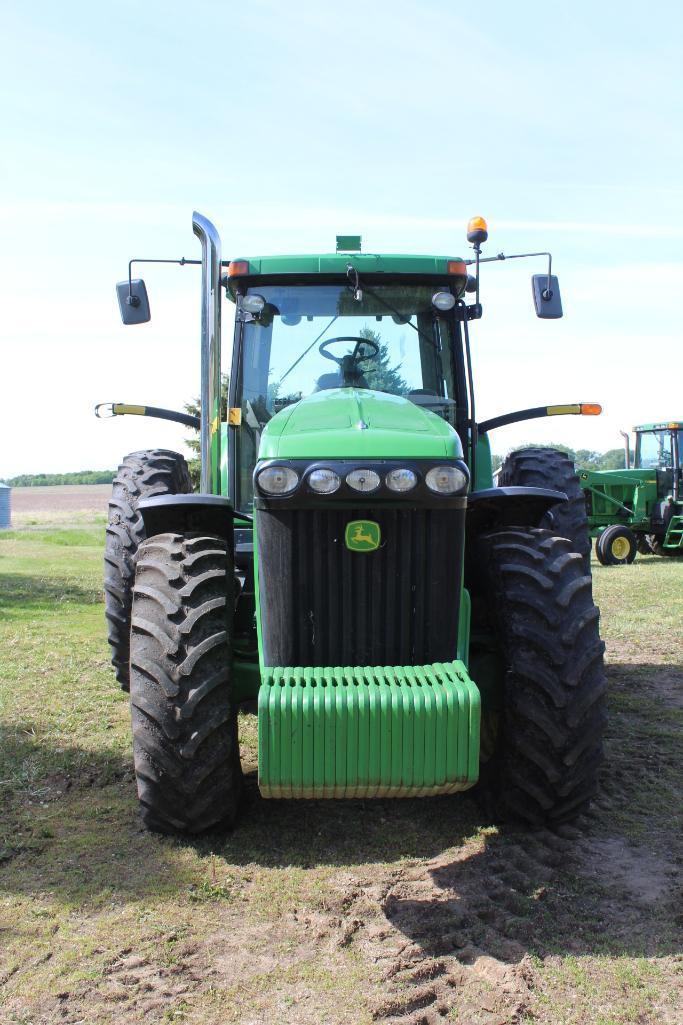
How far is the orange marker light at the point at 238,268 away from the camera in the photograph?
4.92 meters

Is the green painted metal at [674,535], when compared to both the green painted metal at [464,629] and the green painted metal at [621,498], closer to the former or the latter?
the green painted metal at [621,498]

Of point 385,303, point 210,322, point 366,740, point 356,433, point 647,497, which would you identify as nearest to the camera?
point 366,740

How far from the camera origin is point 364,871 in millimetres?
3512

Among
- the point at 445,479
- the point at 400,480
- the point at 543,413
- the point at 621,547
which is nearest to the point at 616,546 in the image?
the point at 621,547

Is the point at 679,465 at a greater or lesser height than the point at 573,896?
greater

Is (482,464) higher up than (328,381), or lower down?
lower down

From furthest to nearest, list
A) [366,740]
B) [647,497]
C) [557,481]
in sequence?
1. [647,497]
2. [557,481]
3. [366,740]

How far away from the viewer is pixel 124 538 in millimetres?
5598

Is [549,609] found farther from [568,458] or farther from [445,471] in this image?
[568,458]

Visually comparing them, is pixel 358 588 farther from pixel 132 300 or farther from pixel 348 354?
pixel 132 300

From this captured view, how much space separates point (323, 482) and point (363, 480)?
0.15m

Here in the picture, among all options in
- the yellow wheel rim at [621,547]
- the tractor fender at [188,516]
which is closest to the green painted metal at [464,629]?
the tractor fender at [188,516]

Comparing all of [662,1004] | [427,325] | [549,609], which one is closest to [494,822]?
[549,609]

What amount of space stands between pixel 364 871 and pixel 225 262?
3.32 metres
